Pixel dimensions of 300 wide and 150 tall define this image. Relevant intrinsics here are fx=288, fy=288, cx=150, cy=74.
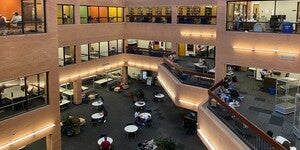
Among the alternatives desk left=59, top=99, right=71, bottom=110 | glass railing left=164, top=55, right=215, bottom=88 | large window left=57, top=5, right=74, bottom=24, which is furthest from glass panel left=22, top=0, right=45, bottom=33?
desk left=59, top=99, right=71, bottom=110

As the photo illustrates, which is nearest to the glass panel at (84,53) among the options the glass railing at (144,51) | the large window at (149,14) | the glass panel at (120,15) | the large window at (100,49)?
the large window at (100,49)

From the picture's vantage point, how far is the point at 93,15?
110 feet

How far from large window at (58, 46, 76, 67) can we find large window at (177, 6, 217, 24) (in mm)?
12755

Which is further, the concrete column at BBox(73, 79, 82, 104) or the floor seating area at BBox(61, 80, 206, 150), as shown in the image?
the concrete column at BBox(73, 79, 82, 104)

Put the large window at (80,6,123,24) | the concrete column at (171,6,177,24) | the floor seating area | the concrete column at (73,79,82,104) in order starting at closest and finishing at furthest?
the floor seating area → the large window at (80,6,123,24) → the concrete column at (73,79,82,104) → the concrete column at (171,6,177,24)

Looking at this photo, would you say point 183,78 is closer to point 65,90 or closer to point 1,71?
point 1,71

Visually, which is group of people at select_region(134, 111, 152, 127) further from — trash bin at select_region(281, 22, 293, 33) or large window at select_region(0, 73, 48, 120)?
trash bin at select_region(281, 22, 293, 33)

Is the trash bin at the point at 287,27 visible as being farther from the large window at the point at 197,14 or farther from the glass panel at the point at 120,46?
the glass panel at the point at 120,46

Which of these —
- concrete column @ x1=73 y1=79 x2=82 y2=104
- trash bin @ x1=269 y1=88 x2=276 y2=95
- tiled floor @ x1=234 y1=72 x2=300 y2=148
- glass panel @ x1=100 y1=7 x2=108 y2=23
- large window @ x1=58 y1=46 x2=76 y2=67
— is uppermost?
glass panel @ x1=100 y1=7 x2=108 y2=23

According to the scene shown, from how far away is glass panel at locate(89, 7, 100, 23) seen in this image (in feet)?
108

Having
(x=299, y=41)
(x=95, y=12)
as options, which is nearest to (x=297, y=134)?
(x=299, y=41)

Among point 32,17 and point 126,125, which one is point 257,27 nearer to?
point 32,17

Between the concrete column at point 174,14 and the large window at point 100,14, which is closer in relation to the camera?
the large window at point 100,14

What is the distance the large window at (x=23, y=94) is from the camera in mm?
15531
